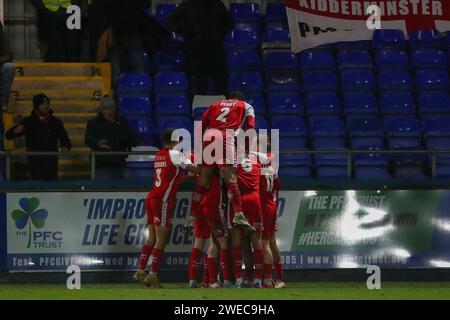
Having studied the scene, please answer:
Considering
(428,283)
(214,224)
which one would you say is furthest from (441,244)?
(214,224)

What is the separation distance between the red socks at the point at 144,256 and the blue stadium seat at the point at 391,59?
6.17m

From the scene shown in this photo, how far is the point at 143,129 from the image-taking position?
736 inches

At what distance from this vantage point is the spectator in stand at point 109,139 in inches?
677

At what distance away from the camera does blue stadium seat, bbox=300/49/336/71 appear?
67.5 feet

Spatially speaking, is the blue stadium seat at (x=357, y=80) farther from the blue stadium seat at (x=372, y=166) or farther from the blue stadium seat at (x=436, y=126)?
the blue stadium seat at (x=372, y=166)

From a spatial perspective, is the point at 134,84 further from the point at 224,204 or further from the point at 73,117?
the point at 224,204

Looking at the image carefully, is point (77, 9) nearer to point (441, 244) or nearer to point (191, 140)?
point (191, 140)

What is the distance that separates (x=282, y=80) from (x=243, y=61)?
770 mm

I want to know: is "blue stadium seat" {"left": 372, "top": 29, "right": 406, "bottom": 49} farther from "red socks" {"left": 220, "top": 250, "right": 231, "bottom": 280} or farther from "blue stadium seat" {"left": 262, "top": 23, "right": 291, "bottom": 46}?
"red socks" {"left": 220, "top": 250, "right": 231, "bottom": 280}

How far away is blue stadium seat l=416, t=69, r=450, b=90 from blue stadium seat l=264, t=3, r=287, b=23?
8.87 ft

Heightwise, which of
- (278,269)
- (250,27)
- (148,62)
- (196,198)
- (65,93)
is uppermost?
(250,27)

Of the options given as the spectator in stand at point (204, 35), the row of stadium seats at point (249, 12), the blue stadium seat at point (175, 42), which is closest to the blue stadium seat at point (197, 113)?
the spectator in stand at point (204, 35)

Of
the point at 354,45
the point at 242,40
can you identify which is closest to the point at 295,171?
the point at 242,40

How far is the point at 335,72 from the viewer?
67.4 ft
